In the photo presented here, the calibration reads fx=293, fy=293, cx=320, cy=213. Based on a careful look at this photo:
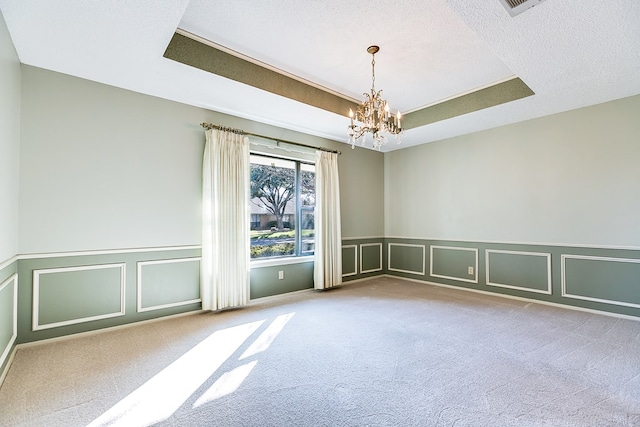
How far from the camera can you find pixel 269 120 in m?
4.31

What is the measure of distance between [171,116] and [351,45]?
2.29 meters

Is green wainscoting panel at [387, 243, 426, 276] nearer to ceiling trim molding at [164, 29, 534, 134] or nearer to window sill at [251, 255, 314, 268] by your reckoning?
window sill at [251, 255, 314, 268]

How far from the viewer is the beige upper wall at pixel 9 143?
2180 millimetres

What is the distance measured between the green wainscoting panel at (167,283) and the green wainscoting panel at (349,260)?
265 cm

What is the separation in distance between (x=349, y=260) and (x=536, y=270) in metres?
2.90

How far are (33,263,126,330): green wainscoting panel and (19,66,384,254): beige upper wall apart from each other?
256 millimetres

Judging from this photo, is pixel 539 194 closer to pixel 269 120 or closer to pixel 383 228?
pixel 383 228

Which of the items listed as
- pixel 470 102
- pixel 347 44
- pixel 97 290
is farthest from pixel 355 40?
pixel 97 290

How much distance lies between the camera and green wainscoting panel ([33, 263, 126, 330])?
2826 millimetres

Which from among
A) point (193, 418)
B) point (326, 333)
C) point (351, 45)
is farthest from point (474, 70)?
point (193, 418)

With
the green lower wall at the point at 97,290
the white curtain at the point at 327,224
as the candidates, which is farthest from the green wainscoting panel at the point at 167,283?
the white curtain at the point at 327,224

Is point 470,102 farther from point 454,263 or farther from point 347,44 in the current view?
point 454,263

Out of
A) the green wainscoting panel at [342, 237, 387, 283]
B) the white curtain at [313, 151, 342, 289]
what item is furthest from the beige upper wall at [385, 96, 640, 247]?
the white curtain at [313, 151, 342, 289]

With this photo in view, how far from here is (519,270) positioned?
4.42m
